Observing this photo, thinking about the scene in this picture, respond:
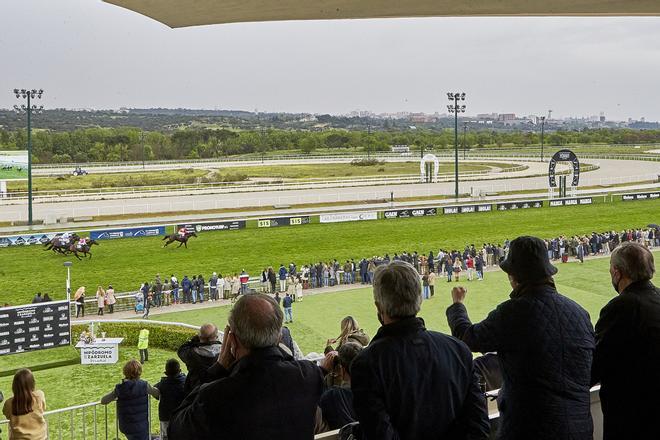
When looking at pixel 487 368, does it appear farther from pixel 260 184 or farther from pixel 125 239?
pixel 260 184

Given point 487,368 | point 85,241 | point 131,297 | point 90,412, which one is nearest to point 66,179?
point 85,241

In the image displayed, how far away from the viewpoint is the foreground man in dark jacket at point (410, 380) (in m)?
1.19

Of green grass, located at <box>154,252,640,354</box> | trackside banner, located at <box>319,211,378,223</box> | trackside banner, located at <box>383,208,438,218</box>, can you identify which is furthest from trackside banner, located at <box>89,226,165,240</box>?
green grass, located at <box>154,252,640,354</box>

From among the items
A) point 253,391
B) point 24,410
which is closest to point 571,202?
point 24,410

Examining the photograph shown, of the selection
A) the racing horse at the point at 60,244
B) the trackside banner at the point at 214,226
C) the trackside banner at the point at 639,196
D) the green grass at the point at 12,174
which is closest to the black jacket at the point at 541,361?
the racing horse at the point at 60,244

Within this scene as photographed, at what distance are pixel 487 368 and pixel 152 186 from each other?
925 inches

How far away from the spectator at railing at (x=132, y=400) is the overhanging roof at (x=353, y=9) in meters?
1.30

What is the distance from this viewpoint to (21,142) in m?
20.4

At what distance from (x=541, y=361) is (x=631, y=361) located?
0.22 meters

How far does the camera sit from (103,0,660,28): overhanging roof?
2.50m

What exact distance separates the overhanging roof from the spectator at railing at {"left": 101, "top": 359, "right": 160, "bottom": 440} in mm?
1299

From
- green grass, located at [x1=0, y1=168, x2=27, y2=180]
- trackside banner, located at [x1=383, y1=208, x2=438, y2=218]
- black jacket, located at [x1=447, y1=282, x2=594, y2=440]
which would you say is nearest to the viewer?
black jacket, located at [x1=447, y1=282, x2=594, y2=440]

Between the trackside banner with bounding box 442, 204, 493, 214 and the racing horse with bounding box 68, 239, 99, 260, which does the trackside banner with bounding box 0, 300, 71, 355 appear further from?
the trackside banner with bounding box 442, 204, 493, 214

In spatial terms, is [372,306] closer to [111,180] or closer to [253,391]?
[253,391]
